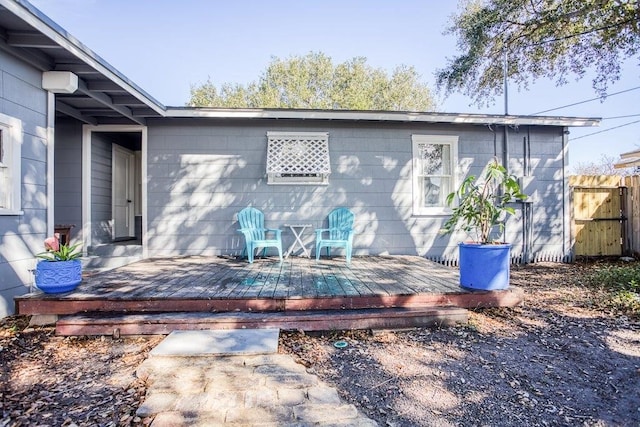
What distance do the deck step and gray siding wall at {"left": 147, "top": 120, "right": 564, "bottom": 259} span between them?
2.69m

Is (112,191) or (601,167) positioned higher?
(601,167)

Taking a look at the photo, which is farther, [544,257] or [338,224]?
[544,257]

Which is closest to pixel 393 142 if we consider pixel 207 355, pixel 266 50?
pixel 207 355

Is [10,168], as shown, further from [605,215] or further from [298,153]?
[605,215]

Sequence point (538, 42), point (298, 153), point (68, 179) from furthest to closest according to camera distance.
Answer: point (538, 42), point (298, 153), point (68, 179)

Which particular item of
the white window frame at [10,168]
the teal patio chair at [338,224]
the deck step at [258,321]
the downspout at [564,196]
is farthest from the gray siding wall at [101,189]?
the downspout at [564,196]

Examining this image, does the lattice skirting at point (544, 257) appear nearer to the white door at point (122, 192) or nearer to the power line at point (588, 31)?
the power line at point (588, 31)

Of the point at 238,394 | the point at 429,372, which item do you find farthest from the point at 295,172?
the point at 238,394

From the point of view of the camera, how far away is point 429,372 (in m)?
2.20

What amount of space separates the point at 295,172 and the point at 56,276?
11.1 ft

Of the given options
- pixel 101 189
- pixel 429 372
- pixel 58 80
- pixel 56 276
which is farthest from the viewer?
pixel 101 189

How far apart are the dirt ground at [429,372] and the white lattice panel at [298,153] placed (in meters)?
3.17

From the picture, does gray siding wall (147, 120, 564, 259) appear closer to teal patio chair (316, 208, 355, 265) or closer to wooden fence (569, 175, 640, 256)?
teal patio chair (316, 208, 355, 265)

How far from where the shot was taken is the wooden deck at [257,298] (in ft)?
9.45
